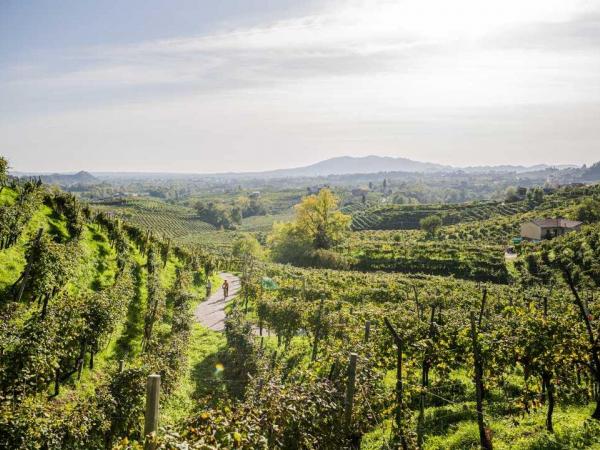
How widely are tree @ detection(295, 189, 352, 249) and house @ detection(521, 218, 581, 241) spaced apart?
3947cm

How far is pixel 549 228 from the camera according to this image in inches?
3066

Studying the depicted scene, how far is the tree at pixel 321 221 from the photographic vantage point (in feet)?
222

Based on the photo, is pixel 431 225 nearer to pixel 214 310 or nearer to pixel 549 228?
pixel 549 228

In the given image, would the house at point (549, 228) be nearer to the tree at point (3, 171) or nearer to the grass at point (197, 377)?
the grass at point (197, 377)

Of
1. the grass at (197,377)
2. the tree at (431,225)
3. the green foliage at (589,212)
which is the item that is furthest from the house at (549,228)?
the grass at (197,377)

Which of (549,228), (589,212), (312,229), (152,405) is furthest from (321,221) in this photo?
(152,405)

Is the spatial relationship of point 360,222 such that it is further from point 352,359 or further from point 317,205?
point 352,359

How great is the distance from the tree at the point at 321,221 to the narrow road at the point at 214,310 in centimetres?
2588

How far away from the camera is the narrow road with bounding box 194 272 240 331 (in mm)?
28406

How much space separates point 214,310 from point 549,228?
236 ft

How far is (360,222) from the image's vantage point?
136m

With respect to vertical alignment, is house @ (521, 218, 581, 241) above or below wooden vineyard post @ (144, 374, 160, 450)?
below

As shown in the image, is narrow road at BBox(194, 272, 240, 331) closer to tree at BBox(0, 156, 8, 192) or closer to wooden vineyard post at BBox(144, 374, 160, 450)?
tree at BBox(0, 156, 8, 192)

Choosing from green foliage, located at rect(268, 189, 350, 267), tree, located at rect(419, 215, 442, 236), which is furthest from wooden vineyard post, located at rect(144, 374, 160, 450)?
tree, located at rect(419, 215, 442, 236)
